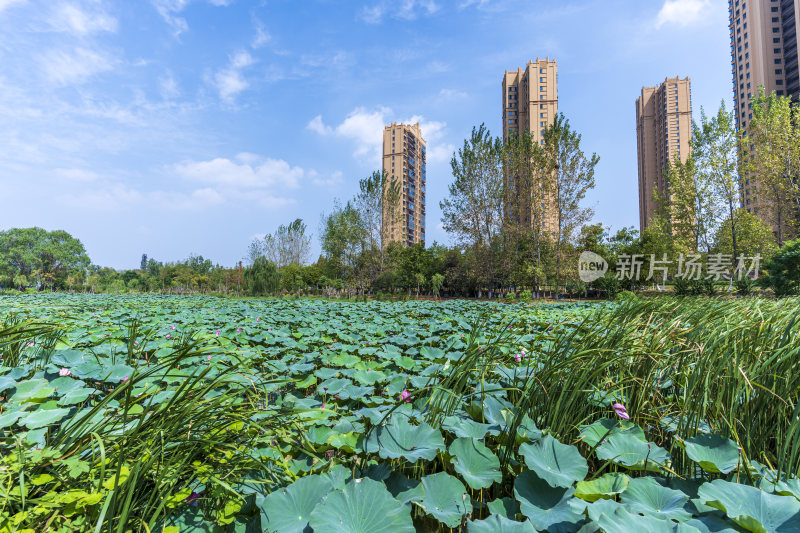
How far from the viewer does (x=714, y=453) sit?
91 cm

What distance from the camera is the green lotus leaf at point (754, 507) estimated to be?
65cm

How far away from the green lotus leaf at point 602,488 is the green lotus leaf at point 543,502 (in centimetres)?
3

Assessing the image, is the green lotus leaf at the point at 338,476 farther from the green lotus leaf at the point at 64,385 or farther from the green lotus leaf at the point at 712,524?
the green lotus leaf at the point at 64,385

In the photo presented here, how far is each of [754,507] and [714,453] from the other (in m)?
0.25

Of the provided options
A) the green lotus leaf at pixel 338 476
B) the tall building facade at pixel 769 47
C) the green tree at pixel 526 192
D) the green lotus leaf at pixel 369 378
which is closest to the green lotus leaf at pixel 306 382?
the green lotus leaf at pixel 369 378

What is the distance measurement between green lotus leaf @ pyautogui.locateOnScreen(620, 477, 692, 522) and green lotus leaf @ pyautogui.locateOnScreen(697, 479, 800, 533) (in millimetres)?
61

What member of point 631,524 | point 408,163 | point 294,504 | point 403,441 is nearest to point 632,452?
point 631,524

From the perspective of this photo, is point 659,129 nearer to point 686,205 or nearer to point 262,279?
point 686,205

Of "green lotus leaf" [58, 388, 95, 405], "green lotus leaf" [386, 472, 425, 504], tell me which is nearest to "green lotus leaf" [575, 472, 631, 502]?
"green lotus leaf" [386, 472, 425, 504]

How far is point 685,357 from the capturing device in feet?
5.33

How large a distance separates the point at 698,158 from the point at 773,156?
242 cm

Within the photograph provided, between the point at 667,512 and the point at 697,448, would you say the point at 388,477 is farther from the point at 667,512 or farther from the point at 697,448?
the point at 697,448

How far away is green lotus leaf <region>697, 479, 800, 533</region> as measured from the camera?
2.14ft

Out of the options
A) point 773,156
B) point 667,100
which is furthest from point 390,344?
point 667,100
